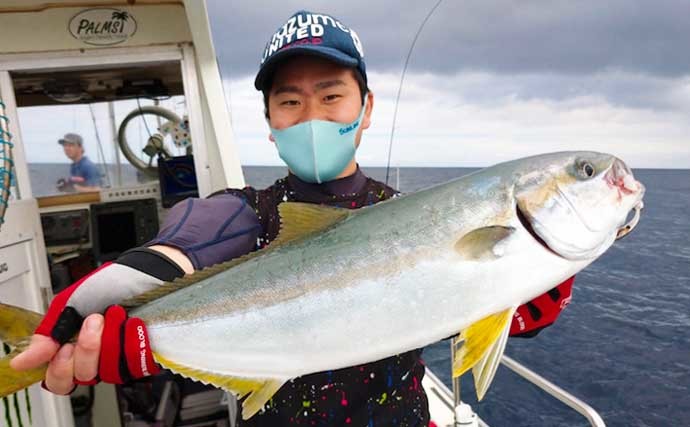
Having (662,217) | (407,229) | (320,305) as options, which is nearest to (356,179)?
(407,229)

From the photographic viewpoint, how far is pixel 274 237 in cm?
202

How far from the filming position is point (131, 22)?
413cm

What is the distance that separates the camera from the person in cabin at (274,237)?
1.56 m

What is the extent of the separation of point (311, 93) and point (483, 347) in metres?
1.33

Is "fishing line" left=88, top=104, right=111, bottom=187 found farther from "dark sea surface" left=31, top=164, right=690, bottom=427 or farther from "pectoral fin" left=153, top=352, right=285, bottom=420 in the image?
"pectoral fin" left=153, top=352, right=285, bottom=420

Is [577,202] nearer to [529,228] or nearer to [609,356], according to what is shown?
[529,228]

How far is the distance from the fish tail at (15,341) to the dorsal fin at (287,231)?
0.34 meters

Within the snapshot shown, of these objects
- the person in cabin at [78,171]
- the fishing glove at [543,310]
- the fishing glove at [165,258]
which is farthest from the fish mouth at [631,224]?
the person in cabin at [78,171]

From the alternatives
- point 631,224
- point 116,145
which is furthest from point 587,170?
point 116,145

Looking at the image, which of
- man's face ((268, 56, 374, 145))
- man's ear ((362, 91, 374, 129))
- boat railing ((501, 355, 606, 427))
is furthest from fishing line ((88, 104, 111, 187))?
boat railing ((501, 355, 606, 427))

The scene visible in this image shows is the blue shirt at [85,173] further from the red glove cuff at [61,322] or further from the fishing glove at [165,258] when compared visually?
the red glove cuff at [61,322]

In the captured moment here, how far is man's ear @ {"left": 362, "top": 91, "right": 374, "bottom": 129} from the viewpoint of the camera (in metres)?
2.25

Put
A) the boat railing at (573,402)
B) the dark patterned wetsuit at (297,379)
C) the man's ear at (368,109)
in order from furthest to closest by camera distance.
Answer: the boat railing at (573,402) < the man's ear at (368,109) < the dark patterned wetsuit at (297,379)

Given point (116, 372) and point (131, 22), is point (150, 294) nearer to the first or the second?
point (116, 372)
